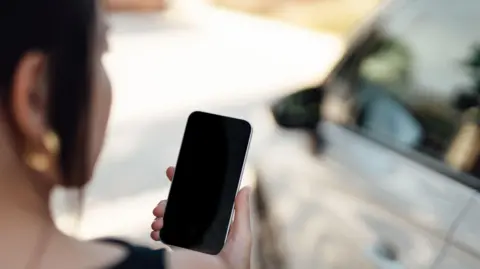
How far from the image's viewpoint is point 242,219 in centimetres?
46

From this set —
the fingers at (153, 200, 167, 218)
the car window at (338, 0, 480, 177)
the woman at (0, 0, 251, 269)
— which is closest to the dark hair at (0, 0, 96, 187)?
the woman at (0, 0, 251, 269)

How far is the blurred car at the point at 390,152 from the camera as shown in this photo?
429mm

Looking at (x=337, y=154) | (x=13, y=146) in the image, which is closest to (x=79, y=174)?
(x=13, y=146)

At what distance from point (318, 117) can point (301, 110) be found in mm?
14

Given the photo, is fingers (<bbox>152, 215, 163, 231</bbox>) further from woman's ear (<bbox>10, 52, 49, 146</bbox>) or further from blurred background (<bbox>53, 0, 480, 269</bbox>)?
woman's ear (<bbox>10, 52, 49, 146</bbox>)

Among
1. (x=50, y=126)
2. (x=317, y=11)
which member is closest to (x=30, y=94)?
(x=50, y=126)

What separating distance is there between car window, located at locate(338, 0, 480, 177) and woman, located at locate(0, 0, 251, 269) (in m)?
0.16

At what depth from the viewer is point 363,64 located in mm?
477

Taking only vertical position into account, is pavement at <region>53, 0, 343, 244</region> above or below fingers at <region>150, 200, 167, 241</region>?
above

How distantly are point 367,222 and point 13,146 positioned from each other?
0.25 m

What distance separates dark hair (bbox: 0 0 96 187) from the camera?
350mm

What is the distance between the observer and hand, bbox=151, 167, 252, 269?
45cm

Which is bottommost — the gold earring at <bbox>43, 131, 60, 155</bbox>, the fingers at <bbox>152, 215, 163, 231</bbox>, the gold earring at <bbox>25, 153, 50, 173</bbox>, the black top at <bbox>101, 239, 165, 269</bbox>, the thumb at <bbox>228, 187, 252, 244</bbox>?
the fingers at <bbox>152, 215, 163, 231</bbox>

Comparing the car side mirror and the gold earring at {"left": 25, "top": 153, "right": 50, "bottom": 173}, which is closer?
the gold earring at {"left": 25, "top": 153, "right": 50, "bottom": 173}
